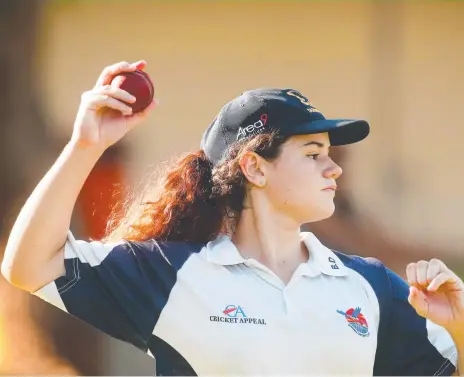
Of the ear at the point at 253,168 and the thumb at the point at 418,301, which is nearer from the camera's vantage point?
the thumb at the point at 418,301

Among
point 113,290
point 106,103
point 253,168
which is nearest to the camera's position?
point 106,103

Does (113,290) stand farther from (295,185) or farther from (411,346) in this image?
(411,346)

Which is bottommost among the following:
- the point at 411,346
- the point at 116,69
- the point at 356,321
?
the point at 411,346

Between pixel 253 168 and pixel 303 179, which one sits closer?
pixel 303 179

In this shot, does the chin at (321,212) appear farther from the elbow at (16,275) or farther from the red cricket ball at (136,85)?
the elbow at (16,275)

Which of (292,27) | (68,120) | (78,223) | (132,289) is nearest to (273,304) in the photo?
(132,289)

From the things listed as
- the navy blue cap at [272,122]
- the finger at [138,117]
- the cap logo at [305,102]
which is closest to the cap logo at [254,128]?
the navy blue cap at [272,122]

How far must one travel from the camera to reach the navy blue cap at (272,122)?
3.07 m

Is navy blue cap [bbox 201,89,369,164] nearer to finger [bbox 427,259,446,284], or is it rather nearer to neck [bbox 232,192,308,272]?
neck [bbox 232,192,308,272]

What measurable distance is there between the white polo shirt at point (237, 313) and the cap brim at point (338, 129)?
1.17 ft

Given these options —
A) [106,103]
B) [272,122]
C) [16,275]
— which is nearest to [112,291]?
[16,275]

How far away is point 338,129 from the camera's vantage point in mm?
3078

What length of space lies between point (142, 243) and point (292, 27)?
260 inches

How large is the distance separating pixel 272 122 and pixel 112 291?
642 millimetres
